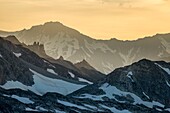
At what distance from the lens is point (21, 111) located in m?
189

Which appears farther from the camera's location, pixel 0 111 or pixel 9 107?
pixel 9 107

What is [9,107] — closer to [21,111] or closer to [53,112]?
[21,111]

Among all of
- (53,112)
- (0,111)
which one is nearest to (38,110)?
(53,112)

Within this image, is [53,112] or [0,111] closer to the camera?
[0,111]

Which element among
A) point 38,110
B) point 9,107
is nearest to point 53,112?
point 38,110

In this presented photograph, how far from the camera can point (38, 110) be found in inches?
7736

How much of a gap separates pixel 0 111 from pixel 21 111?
13.5 meters

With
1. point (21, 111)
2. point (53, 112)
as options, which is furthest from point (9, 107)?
point (53, 112)

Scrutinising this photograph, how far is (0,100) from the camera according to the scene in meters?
198

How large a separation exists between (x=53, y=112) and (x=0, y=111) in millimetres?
26948

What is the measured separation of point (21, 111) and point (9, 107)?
4473 millimetres

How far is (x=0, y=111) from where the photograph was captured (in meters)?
176

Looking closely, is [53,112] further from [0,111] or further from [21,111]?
[0,111]

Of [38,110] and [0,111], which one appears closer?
[0,111]
